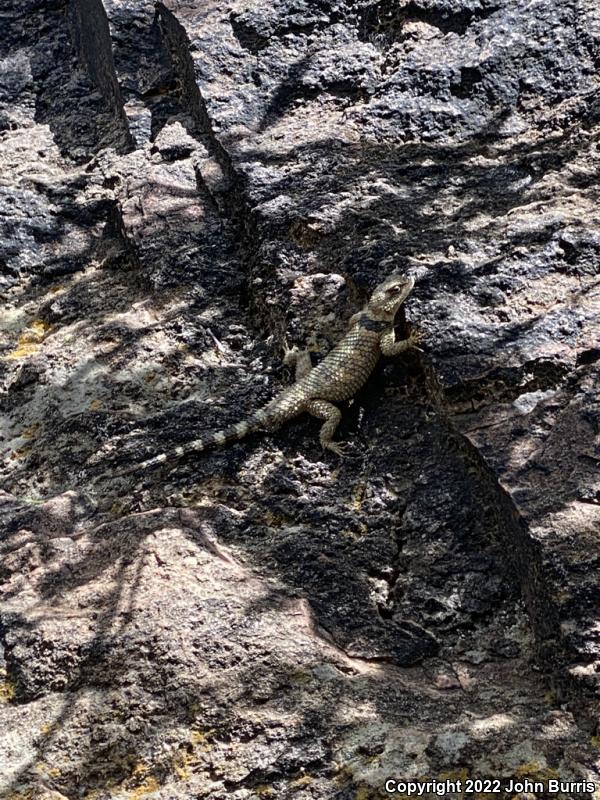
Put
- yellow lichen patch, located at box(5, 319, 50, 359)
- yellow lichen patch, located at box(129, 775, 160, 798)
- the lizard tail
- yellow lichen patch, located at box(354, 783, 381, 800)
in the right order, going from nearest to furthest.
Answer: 1. yellow lichen patch, located at box(354, 783, 381, 800)
2. yellow lichen patch, located at box(129, 775, 160, 798)
3. the lizard tail
4. yellow lichen patch, located at box(5, 319, 50, 359)

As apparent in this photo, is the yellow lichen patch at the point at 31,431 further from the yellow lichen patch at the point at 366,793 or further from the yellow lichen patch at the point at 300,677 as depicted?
the yellow lichen patch at the point at 366,793

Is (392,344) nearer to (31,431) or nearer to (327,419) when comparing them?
(327,419)

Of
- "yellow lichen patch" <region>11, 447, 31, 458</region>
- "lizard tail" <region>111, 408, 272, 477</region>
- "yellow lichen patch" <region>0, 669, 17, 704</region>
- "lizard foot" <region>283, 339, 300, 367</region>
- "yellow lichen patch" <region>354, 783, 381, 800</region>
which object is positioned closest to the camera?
"yellow lichen patch" <region>354, 783, 381, 800</region>

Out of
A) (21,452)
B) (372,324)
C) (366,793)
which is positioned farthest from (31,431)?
(366,793)

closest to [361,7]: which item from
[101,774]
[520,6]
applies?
[520,6]

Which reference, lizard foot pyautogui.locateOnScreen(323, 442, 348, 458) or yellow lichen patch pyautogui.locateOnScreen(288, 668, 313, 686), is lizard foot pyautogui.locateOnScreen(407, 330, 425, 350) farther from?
yellow lichen patch pyautogui.locateOnScreen(288, 668, 313, 686)

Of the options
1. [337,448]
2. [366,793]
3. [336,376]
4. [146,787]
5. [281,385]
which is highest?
[336,376]

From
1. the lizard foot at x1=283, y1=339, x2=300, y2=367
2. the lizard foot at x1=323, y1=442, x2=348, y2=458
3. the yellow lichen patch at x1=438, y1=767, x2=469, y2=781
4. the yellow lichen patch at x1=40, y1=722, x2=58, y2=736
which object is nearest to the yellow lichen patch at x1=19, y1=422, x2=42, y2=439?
the lizard foot at x1=283, y1=339, x2=300, y2=367
